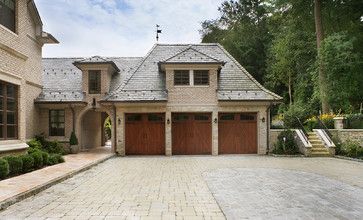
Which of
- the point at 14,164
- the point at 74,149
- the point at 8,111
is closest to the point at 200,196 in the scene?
the point at 14,164

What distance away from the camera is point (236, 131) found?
23.0m

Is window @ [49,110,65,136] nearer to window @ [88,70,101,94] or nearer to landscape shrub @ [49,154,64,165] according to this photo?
window @ [88,70,101,94]

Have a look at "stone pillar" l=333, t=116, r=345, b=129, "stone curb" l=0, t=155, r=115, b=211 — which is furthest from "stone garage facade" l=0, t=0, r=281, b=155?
"stone curb" l=0, t=155, r=115, b=211

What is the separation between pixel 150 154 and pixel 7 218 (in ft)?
51.8

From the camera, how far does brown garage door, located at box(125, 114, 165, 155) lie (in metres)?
23.0

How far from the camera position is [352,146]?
20125mm

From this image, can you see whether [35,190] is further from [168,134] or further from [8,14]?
[168,134]

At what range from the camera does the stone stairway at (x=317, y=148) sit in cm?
2145

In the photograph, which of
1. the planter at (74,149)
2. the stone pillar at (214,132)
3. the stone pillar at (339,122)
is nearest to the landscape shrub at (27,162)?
the planter at (74,149)

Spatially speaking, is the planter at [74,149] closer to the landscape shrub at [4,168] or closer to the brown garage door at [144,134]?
the brown garage door at [144,134]

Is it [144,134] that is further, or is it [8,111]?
[144,134]

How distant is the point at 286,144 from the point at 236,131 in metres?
2.88

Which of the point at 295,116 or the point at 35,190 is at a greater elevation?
the point at 295,116

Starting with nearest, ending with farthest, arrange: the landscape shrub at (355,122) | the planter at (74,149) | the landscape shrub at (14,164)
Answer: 1. the landscape shrub at (14,164)
2. the landscape shrub at (355,122)
3. the planter at (74,149)
